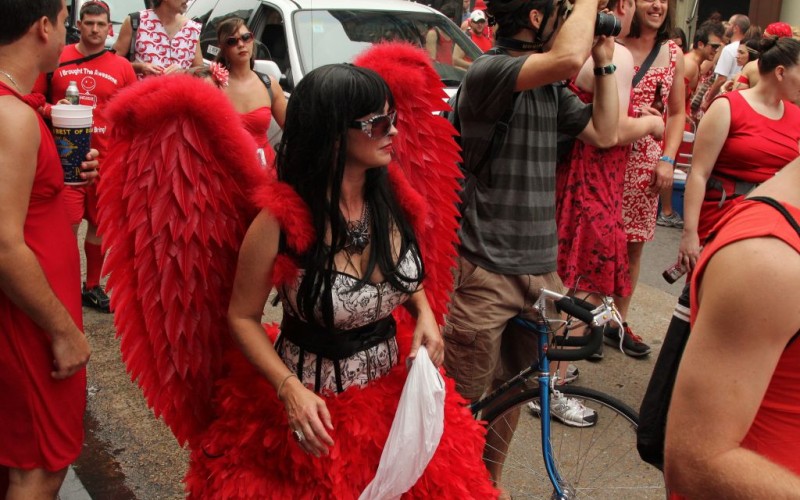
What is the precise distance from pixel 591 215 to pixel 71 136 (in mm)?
2033

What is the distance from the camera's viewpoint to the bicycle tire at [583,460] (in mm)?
3072

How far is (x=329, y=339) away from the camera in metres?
2.17

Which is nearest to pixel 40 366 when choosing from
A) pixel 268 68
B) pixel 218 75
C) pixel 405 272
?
pixel 405 272

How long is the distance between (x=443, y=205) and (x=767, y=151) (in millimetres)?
1962

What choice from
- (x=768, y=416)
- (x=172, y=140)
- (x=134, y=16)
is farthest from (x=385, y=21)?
(x=768, y=416)

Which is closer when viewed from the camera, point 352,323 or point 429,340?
point 352,323

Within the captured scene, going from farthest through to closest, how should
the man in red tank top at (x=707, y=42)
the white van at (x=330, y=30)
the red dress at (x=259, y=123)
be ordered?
the man in red tank top at (x=707, y=42) → the white van at (x=330, y=30) → the red dress at (x=259, y=123)

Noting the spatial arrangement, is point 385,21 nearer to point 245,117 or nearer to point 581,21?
point 245,117

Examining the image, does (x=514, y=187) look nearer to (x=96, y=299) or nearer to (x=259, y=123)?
(x=259, y=123)

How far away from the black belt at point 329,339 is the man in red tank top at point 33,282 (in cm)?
62

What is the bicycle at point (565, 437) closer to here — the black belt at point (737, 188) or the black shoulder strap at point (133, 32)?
the black belt at point (737, 188)

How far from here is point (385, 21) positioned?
279 inches

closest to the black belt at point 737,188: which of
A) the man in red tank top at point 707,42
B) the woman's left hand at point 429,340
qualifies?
the woman's left hand at point 429,340

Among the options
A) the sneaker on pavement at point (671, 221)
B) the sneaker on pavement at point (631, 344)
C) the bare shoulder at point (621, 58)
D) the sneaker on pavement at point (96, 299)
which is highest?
the bare shoulder at point (621, 58)
